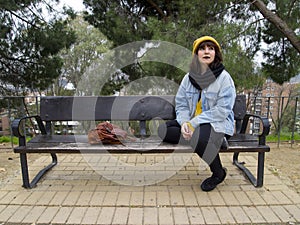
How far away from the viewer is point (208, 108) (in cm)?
238

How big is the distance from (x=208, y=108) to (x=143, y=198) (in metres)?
1.05

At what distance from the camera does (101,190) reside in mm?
2551

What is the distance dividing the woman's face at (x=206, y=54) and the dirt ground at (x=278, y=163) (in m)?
1.59

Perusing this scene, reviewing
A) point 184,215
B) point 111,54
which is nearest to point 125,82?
point 111,54

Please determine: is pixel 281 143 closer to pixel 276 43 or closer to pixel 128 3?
pixel 276 43

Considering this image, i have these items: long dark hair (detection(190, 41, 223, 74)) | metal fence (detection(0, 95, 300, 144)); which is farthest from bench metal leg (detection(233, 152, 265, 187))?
long dark hair (detection(190, 41, 223, 74))

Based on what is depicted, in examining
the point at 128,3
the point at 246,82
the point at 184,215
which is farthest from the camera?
the point at 128,3

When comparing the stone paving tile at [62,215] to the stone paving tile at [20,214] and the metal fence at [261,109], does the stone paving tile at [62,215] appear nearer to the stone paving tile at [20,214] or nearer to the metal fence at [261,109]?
the stone paving tile at [20,214]

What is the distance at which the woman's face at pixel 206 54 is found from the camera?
232cm

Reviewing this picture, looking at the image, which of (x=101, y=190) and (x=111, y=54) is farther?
(x=111, y=54)

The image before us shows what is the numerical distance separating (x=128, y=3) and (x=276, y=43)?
376cm

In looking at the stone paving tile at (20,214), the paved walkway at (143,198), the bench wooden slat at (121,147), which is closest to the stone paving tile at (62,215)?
the paved walkway at (143,198)

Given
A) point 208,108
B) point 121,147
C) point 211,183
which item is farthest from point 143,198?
point 208,108

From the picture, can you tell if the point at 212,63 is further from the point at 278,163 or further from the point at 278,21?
the point at 278,21
